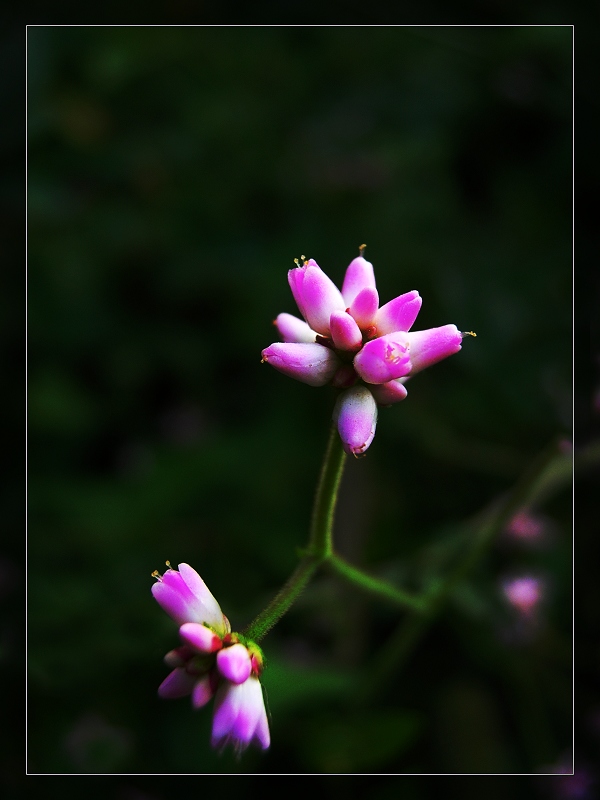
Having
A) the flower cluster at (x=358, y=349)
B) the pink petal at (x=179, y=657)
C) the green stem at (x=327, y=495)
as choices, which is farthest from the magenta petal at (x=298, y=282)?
the pink petal at (x=179, y=657)

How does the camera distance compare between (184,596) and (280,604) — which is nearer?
(184,596)

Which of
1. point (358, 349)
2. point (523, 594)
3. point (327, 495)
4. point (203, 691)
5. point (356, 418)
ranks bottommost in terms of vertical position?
point (523, 594)

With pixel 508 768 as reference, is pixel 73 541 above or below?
above

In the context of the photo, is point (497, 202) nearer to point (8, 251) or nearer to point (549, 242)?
point (549, 242)

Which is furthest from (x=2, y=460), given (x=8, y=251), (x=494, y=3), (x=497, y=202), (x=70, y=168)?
(x=494, y=3)

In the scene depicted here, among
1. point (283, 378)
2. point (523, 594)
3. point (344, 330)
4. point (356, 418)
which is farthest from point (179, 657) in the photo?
point (283, 378)

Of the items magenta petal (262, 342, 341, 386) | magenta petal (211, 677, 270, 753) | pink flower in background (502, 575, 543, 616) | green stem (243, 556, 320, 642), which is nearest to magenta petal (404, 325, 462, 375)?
Answer: magenta petal (262, 342, 341, 386)

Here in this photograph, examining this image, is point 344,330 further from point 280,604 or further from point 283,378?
point 283,378
